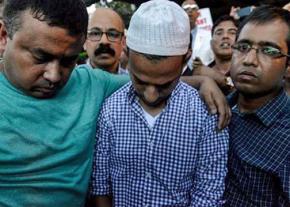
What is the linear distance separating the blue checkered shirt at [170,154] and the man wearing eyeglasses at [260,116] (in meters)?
0.15

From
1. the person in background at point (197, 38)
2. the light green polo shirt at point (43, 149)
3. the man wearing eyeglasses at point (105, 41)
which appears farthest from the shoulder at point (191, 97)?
the person in background at point (197, 38)

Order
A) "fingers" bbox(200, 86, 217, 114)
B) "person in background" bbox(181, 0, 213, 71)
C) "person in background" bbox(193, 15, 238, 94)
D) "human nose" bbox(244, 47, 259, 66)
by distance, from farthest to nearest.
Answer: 1. "person in background" bbox(181, 0, 213, 71)
2. "person in background" bbox(193, 15, 238, 94)
3. "human nose" bbox(244, 47, 259, 66)
4. "fingers" bbox(200, 86, 217, 114)

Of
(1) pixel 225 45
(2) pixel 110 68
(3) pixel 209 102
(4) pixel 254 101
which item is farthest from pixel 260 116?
(1) pixel 225 45

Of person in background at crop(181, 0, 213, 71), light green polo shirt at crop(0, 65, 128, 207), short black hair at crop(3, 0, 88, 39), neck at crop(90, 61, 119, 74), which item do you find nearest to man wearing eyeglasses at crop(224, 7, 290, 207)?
light green polo shirt at crop(0, 65, 128, 207)

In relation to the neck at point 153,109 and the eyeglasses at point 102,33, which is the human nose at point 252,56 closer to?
the neck at point 153,109

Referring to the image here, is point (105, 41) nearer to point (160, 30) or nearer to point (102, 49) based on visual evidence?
point (102, 49)

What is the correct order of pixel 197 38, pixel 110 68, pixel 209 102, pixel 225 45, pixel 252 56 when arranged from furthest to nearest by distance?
pixel 197 38, pixel 225 45, pixel 110 68, pixel 252 56, pixel 209 102

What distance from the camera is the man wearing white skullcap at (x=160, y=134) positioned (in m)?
1.71

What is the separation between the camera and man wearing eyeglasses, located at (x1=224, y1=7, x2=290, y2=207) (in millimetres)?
1836

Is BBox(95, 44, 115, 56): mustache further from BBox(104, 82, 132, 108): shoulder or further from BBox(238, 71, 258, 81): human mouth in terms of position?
BBox(238, 71, 258, 81): human mouth

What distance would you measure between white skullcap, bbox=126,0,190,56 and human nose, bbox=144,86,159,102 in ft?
0.48

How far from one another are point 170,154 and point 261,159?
1.34 feet

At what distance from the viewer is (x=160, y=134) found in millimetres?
1789

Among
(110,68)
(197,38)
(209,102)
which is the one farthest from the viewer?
(197,38)
